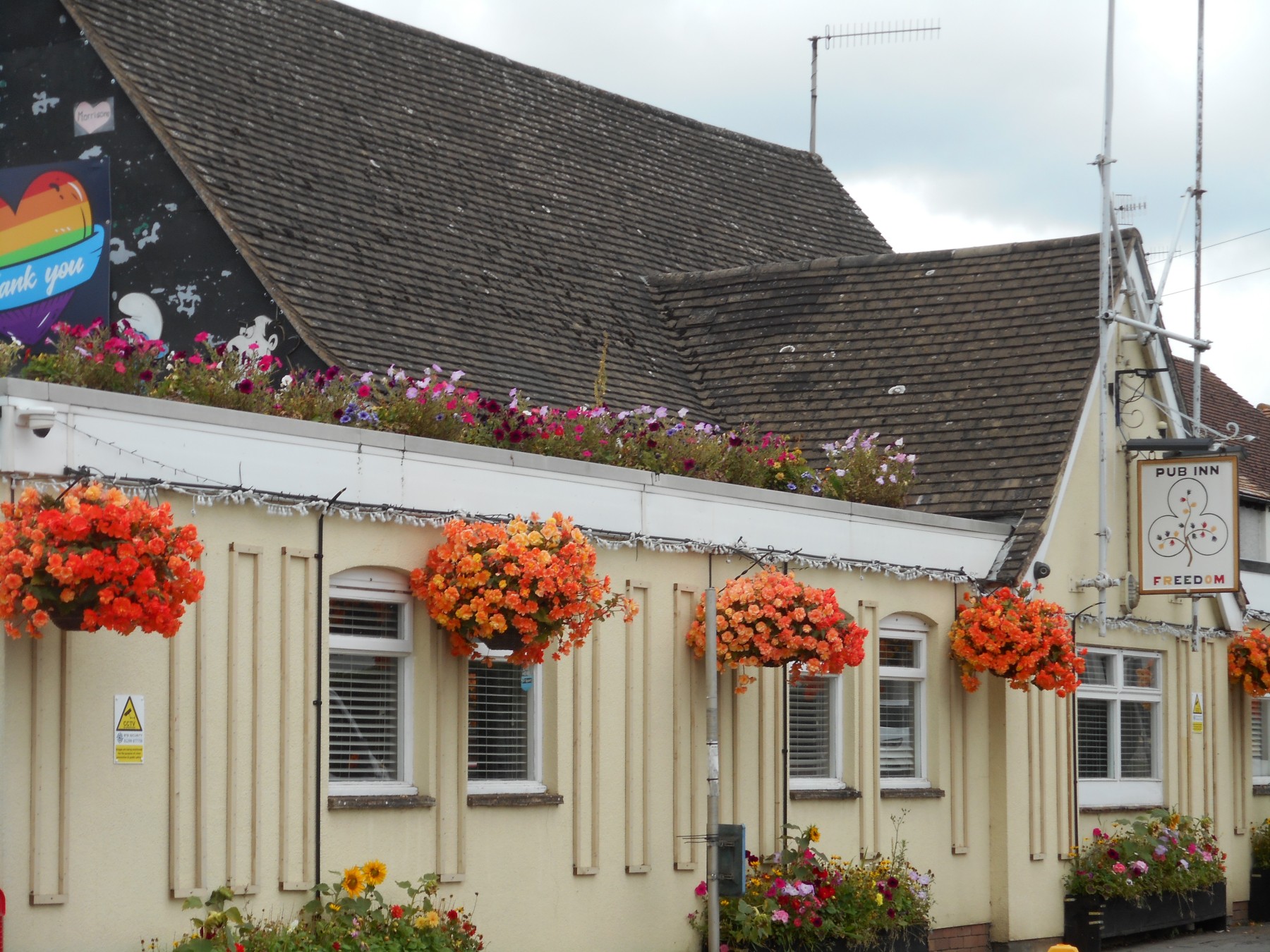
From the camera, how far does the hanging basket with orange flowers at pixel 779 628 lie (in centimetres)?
1331

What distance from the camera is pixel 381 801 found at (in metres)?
11.3

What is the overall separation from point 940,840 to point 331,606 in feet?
22.8

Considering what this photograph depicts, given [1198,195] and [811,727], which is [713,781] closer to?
[811,727]

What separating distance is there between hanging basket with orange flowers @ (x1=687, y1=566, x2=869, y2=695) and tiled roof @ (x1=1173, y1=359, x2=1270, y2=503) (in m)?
17.8

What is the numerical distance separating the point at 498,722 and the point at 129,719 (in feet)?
10.5

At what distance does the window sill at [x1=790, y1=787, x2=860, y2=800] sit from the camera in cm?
1462

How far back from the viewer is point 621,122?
24797 millimetres

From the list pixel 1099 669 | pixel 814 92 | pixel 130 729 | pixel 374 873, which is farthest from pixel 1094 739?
pixel 814 92

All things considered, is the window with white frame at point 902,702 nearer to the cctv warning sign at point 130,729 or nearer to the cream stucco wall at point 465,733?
the cream stucco wall at point 465,733

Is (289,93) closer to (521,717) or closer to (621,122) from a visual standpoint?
(621,122)

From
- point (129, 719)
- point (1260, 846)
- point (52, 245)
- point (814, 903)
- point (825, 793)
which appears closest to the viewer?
point (129, 719)

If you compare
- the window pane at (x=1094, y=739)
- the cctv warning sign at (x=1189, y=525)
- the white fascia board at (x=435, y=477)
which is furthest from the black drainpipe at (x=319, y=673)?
the cctv warning sign at (x=1189, y=525)

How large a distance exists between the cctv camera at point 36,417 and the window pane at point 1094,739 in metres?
11.2

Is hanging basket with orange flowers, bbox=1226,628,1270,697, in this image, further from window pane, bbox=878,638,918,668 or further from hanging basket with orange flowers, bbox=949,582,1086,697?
window pane, bbox=878,638,918,668
